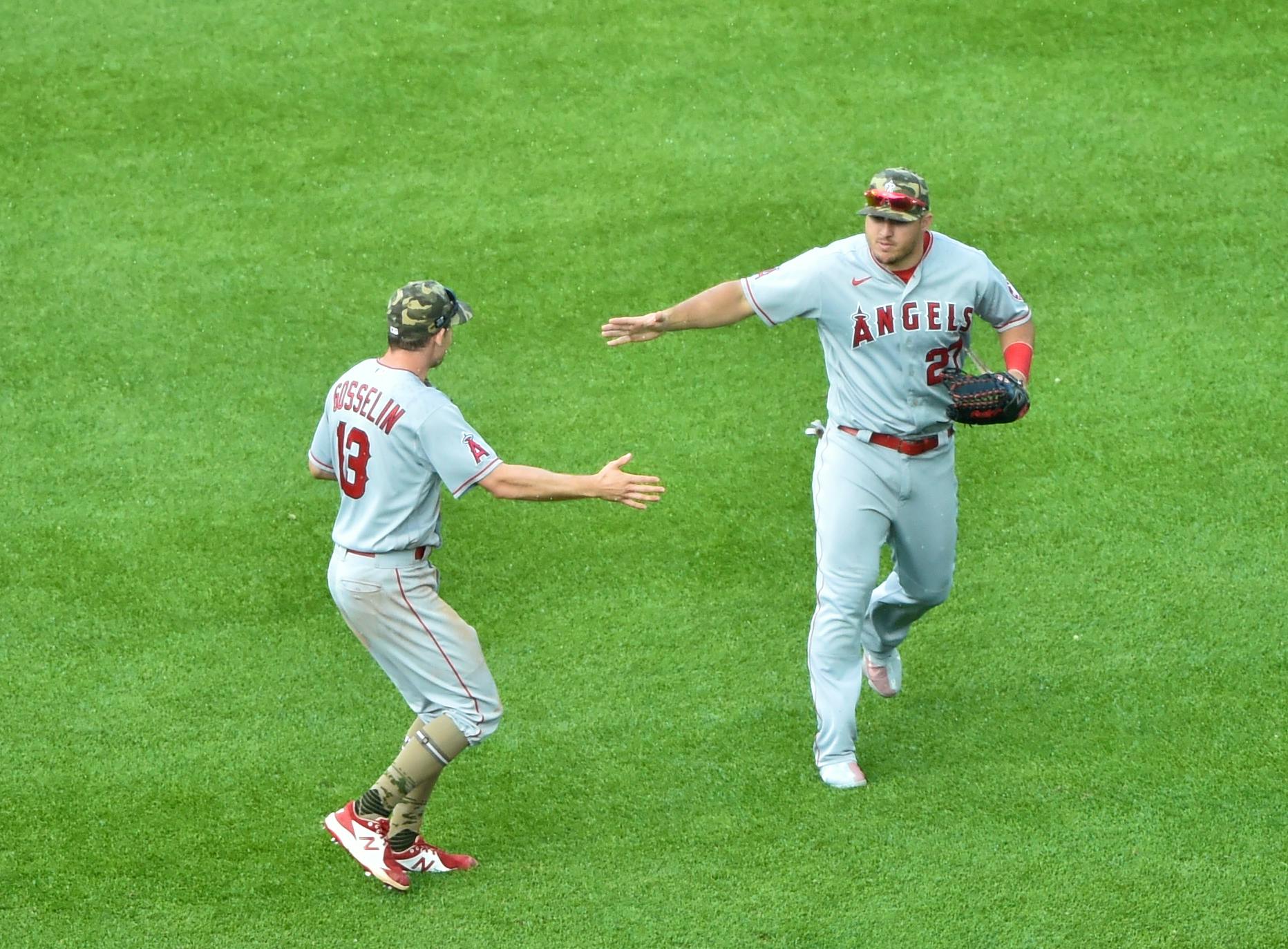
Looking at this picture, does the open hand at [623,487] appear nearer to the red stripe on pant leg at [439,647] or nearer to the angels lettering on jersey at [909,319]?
the red stripe on pant leg at [439,647]

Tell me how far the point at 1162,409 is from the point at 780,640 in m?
2.42

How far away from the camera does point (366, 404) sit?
4.63m

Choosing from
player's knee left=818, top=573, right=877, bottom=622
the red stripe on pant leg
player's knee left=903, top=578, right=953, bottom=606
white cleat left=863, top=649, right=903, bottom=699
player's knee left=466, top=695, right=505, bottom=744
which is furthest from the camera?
white cleat left=863, top=649, right=903, bottom=699

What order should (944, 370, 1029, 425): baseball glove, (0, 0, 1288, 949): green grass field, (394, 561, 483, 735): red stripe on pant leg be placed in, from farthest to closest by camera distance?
(944, 370, 1029, 425): baseball glove < (0, 0, 1288, 949): green grass field < (394, 561, 483, 735): red stripe on pant leg

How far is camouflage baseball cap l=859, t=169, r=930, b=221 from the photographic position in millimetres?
5039

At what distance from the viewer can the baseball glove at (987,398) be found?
512cm

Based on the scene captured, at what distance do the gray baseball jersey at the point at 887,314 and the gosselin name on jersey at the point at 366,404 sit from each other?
138cm

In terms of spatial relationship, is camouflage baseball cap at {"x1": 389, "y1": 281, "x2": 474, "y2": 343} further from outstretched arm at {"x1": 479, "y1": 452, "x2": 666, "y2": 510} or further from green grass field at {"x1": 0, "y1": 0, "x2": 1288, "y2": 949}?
green grass field at {"x1": 0, "y1": 0, "x2": 1288, "y2": 949}

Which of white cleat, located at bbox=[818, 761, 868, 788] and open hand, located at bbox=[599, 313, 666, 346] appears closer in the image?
open hand, located at bbox=[599, 313, 666, 346]

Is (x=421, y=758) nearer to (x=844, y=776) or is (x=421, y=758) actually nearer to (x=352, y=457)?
(x=352, y=457)

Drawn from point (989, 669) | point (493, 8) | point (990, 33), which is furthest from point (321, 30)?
point (989, 669)

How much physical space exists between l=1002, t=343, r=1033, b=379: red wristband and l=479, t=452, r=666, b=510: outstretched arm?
1541 mm

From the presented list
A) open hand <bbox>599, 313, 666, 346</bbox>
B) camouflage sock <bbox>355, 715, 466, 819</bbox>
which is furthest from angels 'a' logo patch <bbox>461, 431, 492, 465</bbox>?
camouflage sock <bbox>355, 715, 466, 819</bbox>

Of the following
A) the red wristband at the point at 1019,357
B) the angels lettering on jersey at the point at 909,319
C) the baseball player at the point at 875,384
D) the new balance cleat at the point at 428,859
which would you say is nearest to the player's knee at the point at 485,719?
the new balance cleat at the point at 428,859
